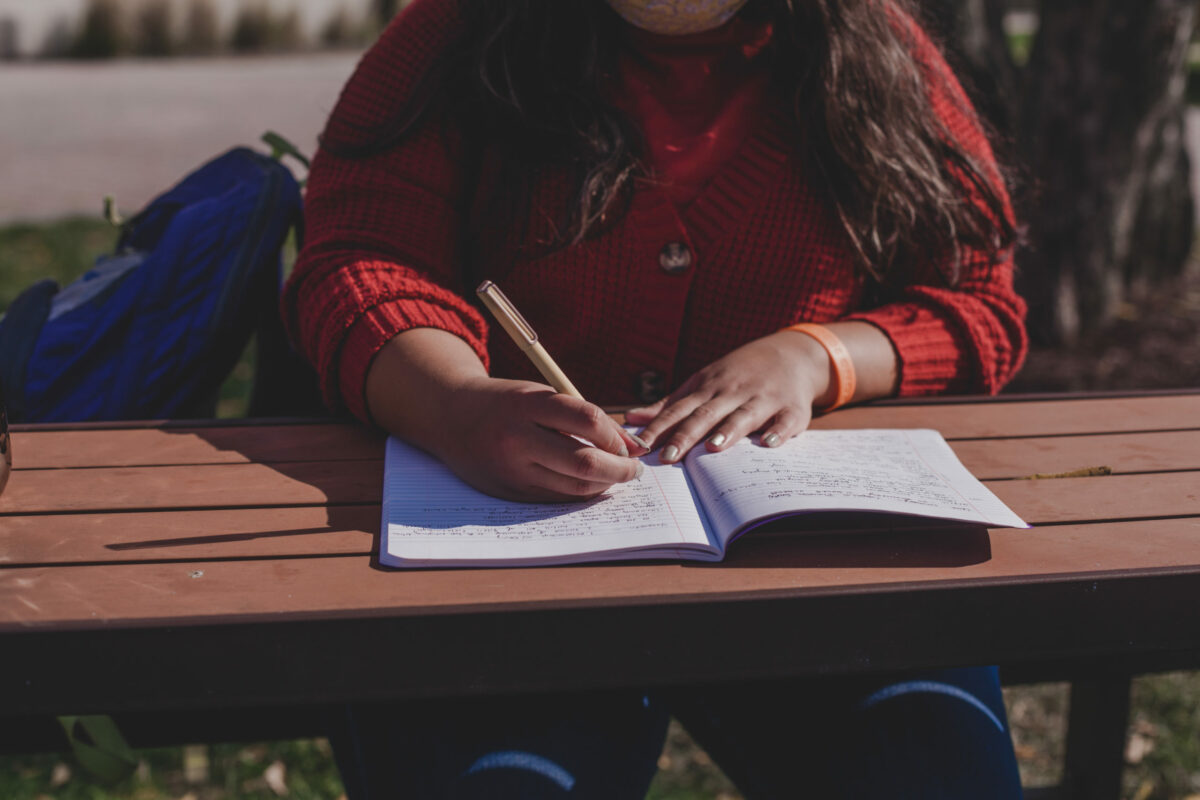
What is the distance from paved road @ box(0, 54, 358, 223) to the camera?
670cm

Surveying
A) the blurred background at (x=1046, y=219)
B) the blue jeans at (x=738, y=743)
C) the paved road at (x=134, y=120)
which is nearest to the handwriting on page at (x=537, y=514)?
the blue jeans at (x=738, y=743)

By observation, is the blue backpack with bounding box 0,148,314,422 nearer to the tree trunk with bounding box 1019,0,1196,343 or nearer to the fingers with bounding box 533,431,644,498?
the fingers with bounding box 533,431,644,498

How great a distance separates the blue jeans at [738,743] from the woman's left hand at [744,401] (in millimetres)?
298

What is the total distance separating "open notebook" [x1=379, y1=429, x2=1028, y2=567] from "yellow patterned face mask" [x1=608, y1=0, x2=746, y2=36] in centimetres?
61

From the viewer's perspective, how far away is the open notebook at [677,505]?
1049 millimetres

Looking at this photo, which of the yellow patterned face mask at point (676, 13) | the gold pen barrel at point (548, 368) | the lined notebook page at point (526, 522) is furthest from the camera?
the yellow patterned face mask at point (676, 13)

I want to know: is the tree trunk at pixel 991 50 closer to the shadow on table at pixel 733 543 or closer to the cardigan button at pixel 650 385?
the cardigan button at pixel 650 385

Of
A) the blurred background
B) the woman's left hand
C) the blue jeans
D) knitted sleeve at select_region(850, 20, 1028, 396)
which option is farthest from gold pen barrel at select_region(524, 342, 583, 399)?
the blurred background

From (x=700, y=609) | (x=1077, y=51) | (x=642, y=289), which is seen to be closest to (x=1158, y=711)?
(x=642, y=289)

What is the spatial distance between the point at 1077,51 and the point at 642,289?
261 cm

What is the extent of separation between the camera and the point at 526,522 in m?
1.12

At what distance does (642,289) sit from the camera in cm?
158

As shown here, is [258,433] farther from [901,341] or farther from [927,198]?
[927,198]

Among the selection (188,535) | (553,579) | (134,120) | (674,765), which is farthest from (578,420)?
(134,120)
